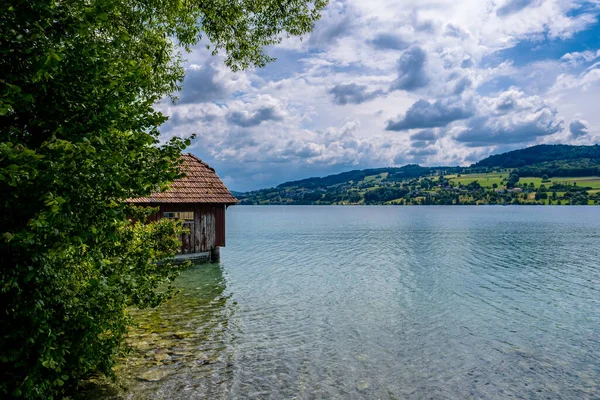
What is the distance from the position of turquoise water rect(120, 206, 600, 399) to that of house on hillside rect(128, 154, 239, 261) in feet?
7.26

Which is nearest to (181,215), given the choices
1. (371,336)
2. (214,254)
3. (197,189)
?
(197,189)

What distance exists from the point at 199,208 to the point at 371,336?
18.8m

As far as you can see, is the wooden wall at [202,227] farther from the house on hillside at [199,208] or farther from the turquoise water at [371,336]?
the turquoise water at [371,336]

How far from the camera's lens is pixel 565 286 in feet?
84.8

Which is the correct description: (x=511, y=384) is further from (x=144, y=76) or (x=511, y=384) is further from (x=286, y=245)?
(x=286, y=245)

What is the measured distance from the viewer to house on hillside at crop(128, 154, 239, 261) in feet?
98.3

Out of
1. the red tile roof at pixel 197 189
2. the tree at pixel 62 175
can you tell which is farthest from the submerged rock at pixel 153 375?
the red tile roof at pixel 197 189

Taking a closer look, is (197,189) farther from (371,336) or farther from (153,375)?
(153,375)

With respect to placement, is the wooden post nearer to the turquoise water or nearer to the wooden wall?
the wooden wall

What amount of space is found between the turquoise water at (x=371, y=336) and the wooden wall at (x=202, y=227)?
2.08 m

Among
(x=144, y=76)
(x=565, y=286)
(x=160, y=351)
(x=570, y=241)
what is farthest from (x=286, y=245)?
(x=144, y=76)

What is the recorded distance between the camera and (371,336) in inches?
614

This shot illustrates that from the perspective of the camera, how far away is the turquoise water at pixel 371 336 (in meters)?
11.2

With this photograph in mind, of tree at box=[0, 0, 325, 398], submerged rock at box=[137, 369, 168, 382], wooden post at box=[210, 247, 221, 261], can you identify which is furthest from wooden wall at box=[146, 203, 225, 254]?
tree at box=[0, 0, 325, 398]
